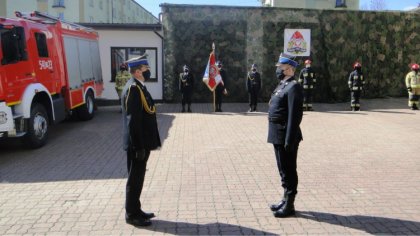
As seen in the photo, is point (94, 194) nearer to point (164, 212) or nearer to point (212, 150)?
point (164, 212)

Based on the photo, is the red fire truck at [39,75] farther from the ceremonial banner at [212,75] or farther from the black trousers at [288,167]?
the black trousers at [288,167]

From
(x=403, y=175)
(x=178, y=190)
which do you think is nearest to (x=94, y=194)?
(x=178, y=190)

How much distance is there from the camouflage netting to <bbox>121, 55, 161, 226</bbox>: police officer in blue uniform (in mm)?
13869

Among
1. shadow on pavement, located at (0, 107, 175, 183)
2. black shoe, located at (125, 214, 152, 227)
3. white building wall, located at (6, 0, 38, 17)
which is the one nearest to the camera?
black shoe, located at (125, 214, 152, 227)

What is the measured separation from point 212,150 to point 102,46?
11.2m

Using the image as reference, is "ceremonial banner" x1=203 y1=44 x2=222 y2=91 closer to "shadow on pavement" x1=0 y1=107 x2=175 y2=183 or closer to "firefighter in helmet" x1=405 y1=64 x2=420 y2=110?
"shadow on pavement" x1=0 y1=107 x2=175 y2=183

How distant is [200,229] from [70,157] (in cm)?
480

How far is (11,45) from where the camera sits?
29.7 ft

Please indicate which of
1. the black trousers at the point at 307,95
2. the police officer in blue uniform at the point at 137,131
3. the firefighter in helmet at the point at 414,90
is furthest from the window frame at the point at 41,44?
the firefighter in helmet at the point at 414,90

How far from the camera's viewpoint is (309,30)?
19.2 meters

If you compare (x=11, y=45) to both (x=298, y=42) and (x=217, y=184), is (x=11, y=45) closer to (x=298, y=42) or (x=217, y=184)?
(x=217, y=184)

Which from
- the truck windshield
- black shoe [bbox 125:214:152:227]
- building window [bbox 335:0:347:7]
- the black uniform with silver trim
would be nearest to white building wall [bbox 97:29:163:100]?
the truck windshield

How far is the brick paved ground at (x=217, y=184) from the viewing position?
196 inches

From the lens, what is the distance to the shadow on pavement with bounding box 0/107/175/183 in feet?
24.0
